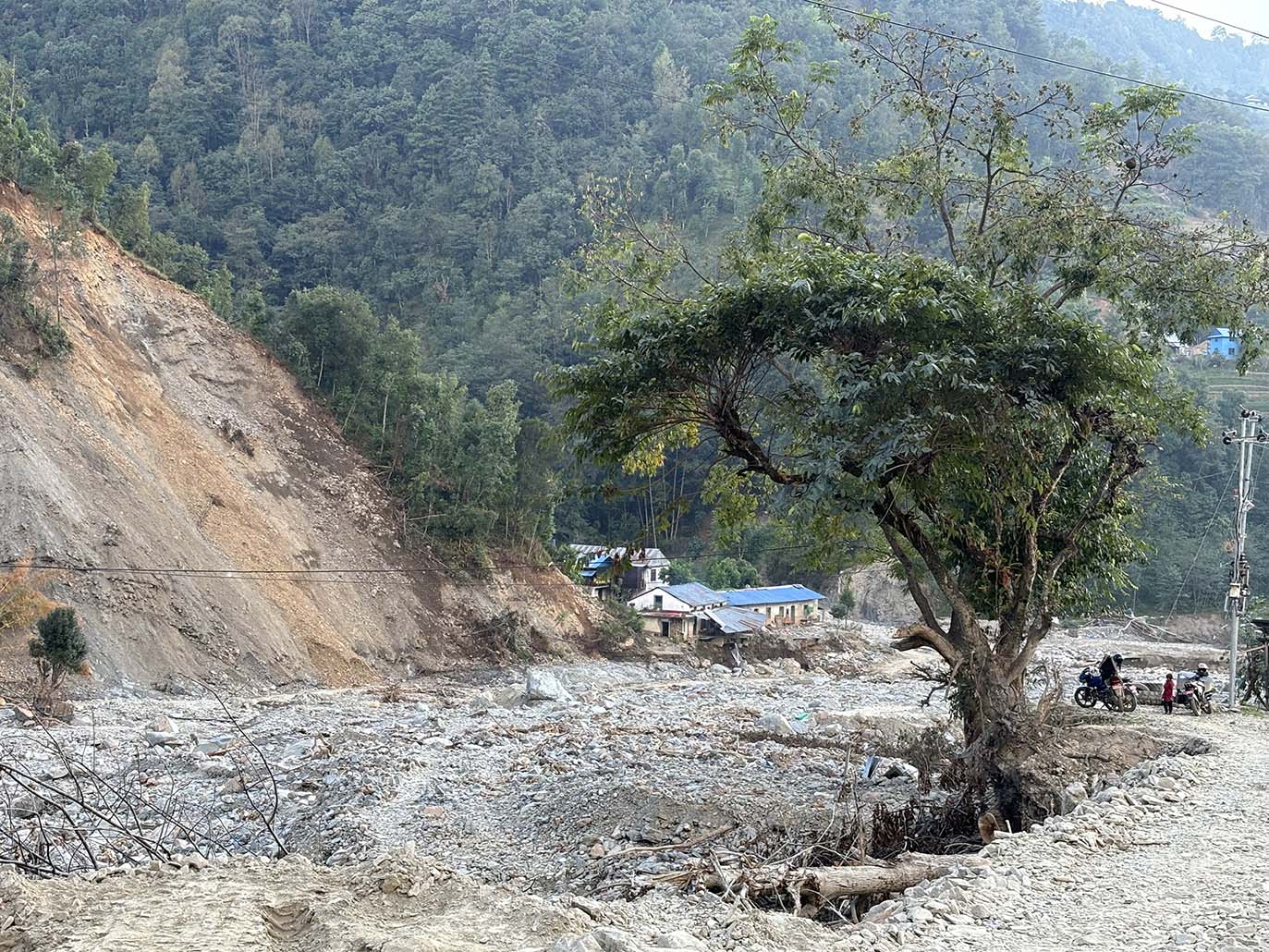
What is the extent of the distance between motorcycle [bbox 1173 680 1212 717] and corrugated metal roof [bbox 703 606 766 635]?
24666 millimetres

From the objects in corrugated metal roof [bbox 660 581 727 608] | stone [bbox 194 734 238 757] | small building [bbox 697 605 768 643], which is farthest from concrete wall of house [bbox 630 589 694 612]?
stone [bbox 194 734 238 757]

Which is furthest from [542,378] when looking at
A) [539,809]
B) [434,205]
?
[434,205]

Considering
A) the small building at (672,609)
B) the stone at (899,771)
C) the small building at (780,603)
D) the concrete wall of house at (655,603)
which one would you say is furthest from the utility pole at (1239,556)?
the small building at (780,603)

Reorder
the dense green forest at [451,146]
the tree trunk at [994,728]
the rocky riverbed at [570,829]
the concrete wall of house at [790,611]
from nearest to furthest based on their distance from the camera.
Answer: the rocky riverbed at [570,829]
the tree trunk at [994,728]
the concrete wall of house at [790,611]
the dense green forest at [451,146]

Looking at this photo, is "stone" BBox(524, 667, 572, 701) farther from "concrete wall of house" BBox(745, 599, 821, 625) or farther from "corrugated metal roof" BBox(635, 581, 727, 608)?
"concrete wall of house" BBox(745, 599, 821, 625)

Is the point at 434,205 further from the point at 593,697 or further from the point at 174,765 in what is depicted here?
the point at 174,765

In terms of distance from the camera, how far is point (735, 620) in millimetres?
42781

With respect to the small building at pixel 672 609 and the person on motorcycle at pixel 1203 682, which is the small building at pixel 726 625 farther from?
the person on motorcycle at pixel 1203 682

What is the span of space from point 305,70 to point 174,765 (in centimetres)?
8113

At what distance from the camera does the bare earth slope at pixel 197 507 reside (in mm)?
24641

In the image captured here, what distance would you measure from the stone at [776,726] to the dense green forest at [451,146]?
82.5 feet

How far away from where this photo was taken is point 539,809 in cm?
1182

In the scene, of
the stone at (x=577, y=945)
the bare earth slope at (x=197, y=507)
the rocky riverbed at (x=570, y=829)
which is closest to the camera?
the stone at (x=577, y=945)

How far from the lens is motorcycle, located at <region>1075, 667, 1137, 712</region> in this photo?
1695 centimetres
